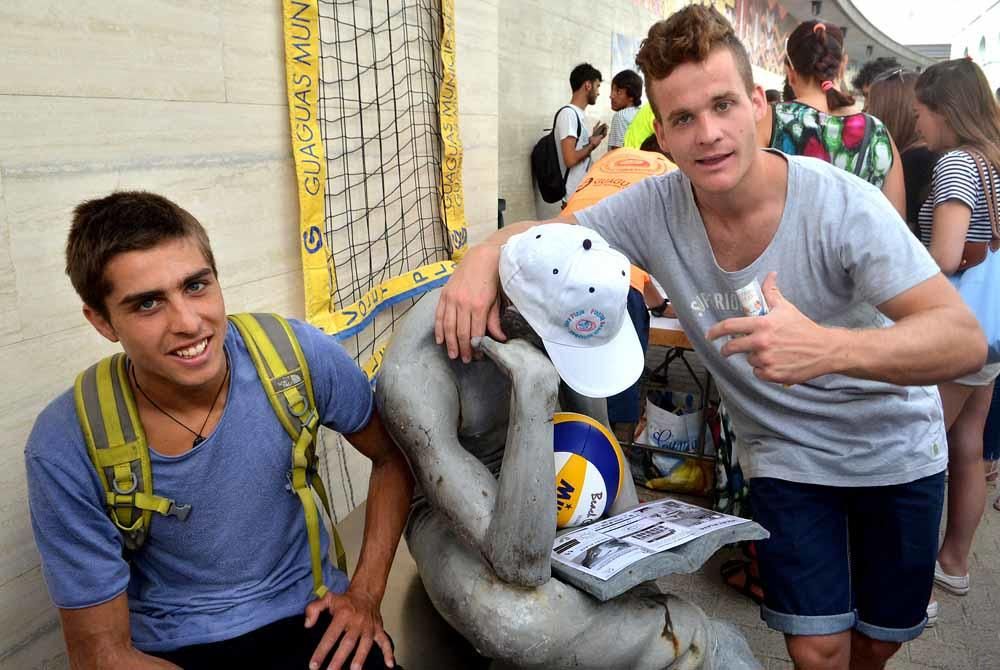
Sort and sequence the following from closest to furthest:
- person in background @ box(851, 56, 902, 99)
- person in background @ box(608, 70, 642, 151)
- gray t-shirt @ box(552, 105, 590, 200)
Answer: person in background @ box(851, 56, 902, 99), gray t-shirt @ box(552, 105, 590, 200), person in background @ box(608, 70, 642, 151)

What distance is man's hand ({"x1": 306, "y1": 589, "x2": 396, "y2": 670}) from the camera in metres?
1.55

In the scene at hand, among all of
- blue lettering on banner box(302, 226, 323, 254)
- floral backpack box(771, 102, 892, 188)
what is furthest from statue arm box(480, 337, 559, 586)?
floral backpack box(771, 102, 892, 188)

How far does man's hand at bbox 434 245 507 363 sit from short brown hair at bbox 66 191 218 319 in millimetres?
541

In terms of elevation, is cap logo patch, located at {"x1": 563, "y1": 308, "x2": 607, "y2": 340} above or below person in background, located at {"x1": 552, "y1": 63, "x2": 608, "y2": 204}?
below

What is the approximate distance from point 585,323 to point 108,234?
95 cm

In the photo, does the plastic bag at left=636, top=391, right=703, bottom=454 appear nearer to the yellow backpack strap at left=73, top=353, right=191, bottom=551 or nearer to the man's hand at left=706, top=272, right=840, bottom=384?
the man's hand at left=706, top=272, right=840, bottom=384

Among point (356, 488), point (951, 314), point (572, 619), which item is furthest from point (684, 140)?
point (356, 488)

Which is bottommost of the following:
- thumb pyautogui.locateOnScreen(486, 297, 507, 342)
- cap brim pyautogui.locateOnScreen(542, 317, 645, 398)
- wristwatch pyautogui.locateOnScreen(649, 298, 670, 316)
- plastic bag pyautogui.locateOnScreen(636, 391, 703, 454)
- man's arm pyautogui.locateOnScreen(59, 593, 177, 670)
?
plastic bag pyautogui.locateOnScreen(636, 391, 703, 454)

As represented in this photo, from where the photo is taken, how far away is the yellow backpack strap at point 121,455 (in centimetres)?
143

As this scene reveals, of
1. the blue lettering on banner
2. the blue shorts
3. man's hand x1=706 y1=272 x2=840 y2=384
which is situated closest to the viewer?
man's hand x1=706 y1=272 x2=840 y2=384

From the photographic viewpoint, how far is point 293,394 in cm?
159

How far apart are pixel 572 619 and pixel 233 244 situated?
63.1 inches

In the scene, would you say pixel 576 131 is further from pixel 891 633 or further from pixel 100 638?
pixel 100 638

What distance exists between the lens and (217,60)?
7.46 ft
